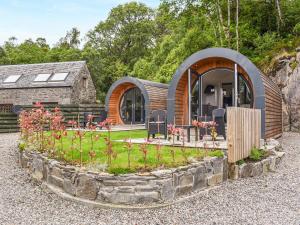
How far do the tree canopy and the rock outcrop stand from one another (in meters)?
0.81

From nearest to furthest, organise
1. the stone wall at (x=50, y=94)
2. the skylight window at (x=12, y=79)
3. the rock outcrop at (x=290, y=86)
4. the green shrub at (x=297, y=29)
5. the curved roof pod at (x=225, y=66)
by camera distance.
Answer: the curved roof pod at (x=225, y=66)
the rock outcrop at (x=290, y=86)
the green shrub at (x=297, y=29)
the stone wall at (x=50, y=94)
the skylight window at (x=12, y=79)

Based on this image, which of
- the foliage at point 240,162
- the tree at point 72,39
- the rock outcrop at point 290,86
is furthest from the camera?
the tree at point 72,39

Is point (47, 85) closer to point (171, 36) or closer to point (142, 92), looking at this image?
point (142, 92)

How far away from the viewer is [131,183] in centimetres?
496

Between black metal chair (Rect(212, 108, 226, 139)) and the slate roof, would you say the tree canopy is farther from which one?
black metal chair (Rect(212, 108, 226, 139))

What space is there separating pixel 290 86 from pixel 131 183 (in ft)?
45.9

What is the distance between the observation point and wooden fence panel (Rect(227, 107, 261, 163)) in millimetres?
6434

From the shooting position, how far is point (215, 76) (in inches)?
597

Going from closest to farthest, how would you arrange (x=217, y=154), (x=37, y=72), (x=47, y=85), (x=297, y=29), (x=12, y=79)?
(x=217, y=154), (x=297, y=29), (x=47, y=85), (x=12, y=79), (x=37, y=72)

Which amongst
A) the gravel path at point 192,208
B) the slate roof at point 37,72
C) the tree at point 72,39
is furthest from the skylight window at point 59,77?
the tree at point 72,39

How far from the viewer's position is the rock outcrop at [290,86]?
640 inches

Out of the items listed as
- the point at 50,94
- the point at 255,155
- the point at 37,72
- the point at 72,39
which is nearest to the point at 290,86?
the point at 255,155

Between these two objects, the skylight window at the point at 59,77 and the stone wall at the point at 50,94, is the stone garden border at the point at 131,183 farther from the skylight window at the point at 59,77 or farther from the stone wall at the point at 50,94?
the skylight window at the point at 59,77

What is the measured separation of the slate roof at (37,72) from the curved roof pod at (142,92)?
526 centimetres
